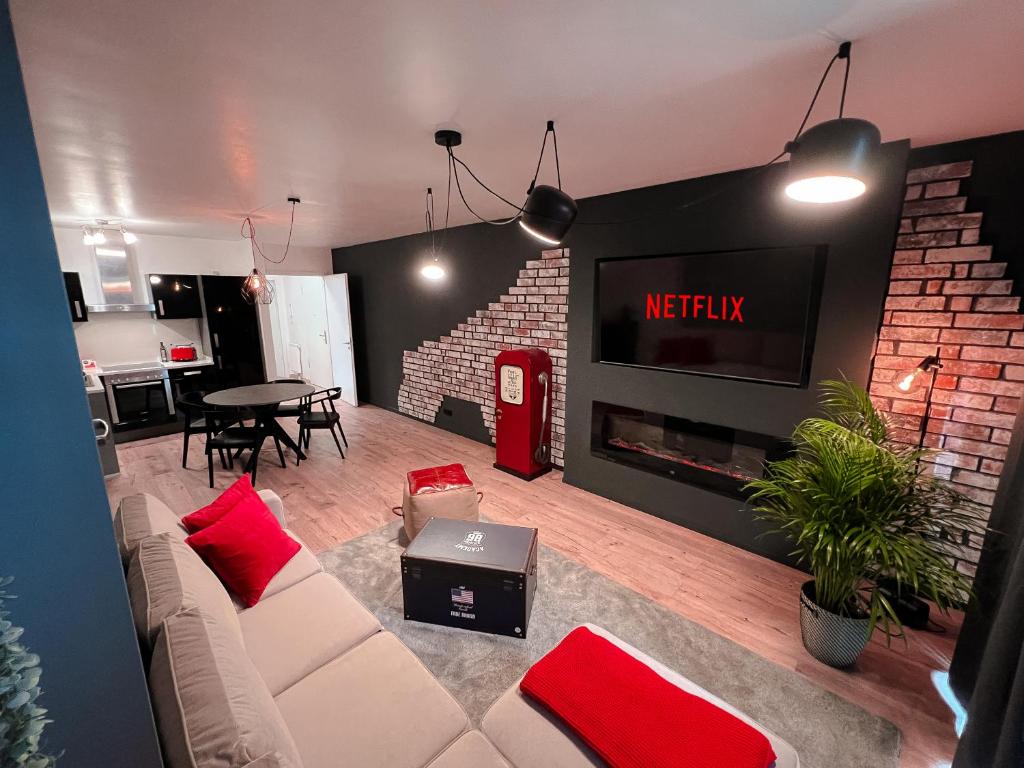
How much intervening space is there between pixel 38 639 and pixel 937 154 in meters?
3.51

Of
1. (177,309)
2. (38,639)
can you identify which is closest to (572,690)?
(38,639)

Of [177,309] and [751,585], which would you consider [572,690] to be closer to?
[751,585]

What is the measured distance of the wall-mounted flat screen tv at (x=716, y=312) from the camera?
7.99ft

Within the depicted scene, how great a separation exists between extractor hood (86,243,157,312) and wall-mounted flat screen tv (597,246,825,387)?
212 inches

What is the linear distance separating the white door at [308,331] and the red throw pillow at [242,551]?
17.4 ft

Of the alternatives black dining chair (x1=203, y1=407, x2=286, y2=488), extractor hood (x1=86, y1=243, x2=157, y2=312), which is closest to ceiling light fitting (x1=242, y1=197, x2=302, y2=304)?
extractor hood (x1=86, y1=243, x2=157, y2=312)

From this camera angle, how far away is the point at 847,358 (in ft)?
7.62

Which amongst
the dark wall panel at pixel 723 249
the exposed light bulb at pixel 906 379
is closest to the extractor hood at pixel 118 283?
the dark wall panel at pixel 723 249

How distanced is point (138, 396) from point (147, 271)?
4.94ft

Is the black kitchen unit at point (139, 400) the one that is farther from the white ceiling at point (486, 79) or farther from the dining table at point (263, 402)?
the white ceiling at point (486, 79)

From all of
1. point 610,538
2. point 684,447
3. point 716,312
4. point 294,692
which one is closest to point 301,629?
point 294,692

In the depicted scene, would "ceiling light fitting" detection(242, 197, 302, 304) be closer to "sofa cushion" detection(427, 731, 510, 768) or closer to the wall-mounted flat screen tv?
the wall-mounted flat screen tv

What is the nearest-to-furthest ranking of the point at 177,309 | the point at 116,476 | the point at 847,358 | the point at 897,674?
the point at 897,674 → the point at 847,358 → the point at 116,476 → the point at 177,309

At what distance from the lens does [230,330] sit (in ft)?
18.3
